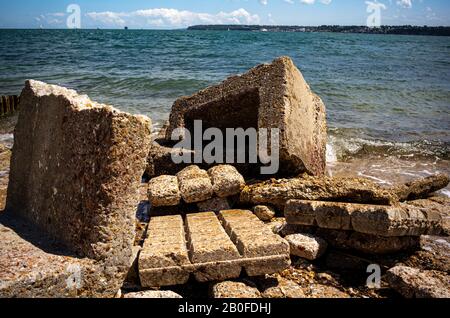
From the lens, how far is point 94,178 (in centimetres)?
232

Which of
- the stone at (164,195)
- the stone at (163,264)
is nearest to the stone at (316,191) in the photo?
the stone at (164,195)

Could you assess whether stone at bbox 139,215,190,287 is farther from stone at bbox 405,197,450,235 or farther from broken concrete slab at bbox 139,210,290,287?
stone at bbox 405,197,450,235

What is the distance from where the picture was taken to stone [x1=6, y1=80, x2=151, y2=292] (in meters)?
2.29

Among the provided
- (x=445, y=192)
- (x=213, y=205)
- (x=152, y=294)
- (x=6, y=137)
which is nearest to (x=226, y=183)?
(x=213, y=205)

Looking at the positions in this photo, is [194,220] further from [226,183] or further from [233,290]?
[233,290]

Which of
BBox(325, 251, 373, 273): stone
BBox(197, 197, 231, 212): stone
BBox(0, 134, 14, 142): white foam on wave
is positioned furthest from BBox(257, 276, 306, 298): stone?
BBox(0, 134, 14, 142): white foam on wave

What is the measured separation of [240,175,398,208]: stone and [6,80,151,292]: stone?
183 centimetres

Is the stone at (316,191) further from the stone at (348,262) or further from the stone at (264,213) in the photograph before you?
the stone at (348,262)

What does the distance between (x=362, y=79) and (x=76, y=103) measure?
64.5ft

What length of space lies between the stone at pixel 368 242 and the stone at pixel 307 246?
0.42 ft

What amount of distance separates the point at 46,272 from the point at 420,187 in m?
4.90

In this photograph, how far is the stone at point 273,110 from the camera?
4.36m

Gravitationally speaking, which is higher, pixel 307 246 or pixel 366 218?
pixel 366 218

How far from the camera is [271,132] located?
4297 millimetres
